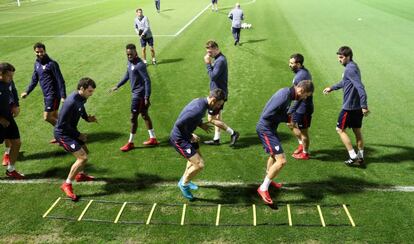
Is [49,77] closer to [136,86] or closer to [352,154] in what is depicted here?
[136,86]

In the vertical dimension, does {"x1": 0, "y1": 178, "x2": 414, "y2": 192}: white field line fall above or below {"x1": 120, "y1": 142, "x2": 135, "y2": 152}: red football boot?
below

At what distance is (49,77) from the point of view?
9391 millimetres

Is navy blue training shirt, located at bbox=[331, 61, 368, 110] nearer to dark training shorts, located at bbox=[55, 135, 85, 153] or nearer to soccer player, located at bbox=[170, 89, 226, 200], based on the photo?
soccer player, located at bbox=[170, 89, 226, 200]

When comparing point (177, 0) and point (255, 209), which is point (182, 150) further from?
point (177, 0)

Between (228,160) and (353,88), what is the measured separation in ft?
10.4

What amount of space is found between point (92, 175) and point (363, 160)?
606 cm

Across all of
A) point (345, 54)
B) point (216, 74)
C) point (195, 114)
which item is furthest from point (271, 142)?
point (216, 74)

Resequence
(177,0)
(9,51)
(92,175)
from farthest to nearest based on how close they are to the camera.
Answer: (177,0), (9,51), (92,175)

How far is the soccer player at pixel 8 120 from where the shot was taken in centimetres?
762

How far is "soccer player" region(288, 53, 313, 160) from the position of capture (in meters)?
7.97

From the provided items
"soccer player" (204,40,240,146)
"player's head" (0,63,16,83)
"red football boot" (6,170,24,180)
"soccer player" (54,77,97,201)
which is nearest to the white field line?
"red football boot" (6,170,24,180)

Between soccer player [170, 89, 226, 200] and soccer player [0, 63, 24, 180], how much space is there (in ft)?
11.8

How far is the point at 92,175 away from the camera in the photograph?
8211 mm

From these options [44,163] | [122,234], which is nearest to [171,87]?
[44,163]
